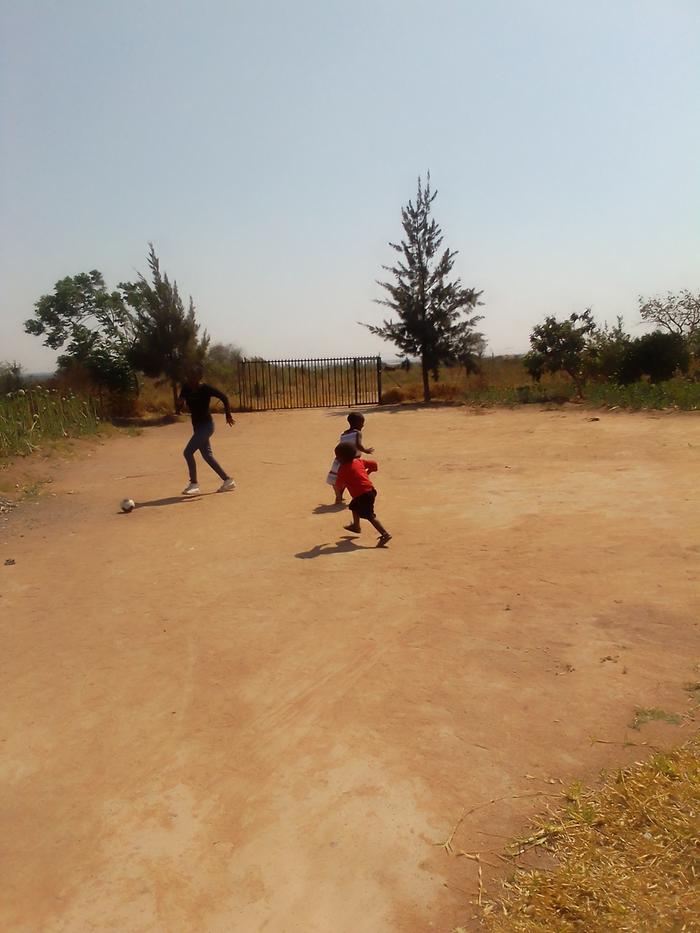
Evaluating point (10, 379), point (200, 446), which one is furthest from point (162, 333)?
point (200, 446)

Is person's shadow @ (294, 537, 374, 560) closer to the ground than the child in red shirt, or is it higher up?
closer to the ground

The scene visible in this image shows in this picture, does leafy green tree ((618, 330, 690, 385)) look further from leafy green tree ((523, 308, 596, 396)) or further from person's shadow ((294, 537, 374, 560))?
person's shadow ((294, 537, 374, 560))

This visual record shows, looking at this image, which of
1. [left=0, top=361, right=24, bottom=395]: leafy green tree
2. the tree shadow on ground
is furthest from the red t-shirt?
[left=0, top=361, right=24, bottom=395]: leafy green tree

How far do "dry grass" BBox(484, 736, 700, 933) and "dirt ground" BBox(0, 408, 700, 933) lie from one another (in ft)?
0.45

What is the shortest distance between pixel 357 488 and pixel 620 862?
4511 mm

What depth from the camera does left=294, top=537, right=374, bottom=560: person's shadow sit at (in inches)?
246

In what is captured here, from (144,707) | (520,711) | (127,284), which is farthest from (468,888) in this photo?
(127,284)

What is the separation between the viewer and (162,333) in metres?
21.8

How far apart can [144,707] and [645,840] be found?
96.3 inches

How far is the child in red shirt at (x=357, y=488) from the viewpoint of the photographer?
21.6 ft

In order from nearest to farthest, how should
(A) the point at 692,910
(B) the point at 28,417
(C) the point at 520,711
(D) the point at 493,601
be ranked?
1. (A) the point at 692,910
2. (C) the point at 520,711
3. (D) the point at 493,601
4. (B) the point at 28,417

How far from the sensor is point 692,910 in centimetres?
209

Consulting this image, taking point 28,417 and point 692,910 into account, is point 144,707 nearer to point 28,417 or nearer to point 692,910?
point 692,910

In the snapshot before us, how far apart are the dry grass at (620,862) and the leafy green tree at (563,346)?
1925cm
